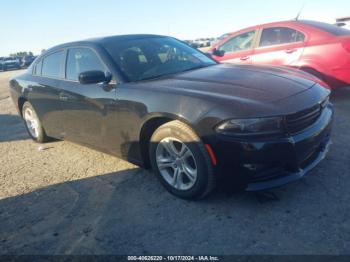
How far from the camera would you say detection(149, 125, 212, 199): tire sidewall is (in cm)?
305

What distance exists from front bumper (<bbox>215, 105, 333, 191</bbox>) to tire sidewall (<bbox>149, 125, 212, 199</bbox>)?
0.51 ft

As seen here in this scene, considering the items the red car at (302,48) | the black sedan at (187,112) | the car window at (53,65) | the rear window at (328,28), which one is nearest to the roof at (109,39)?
the black sedan at (187,112)

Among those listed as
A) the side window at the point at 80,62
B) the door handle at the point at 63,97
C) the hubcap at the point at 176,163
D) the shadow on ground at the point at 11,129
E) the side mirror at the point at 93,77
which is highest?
the side window at the point at 80,62

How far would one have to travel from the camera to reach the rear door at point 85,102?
12.8 feet

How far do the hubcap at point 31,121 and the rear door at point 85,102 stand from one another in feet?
3.78

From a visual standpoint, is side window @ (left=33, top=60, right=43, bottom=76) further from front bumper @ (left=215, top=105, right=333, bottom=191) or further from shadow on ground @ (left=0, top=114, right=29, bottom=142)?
front bumper @ (left=215, top=105, right=333, bottom=191)

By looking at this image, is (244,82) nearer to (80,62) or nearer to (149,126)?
(149,126)

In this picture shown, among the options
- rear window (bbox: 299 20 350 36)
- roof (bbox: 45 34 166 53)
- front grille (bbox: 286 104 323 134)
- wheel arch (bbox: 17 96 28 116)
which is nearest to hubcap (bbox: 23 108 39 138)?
wheel arch (bbox: 17 96 28 116)

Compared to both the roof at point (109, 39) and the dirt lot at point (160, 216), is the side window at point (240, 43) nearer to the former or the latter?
the roof at point (109, 39)

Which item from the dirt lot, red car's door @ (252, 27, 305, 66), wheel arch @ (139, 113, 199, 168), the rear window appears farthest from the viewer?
red car's door @ (252, 27, 305, 66)

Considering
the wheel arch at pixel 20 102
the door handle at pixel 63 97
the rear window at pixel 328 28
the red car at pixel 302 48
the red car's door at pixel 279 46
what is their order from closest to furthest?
the door handle at pixel 63 97 → the wheel arch at pixel 20 102 → the red car at pixel 302 48 → the rear window at pixel 328 28 → the red car's door at pixel 279 46

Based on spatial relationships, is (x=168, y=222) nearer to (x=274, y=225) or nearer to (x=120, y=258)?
(x=120, y=258)

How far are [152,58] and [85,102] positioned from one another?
0.95m

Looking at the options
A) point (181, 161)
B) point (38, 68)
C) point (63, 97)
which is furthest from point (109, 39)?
point (181, 161)
